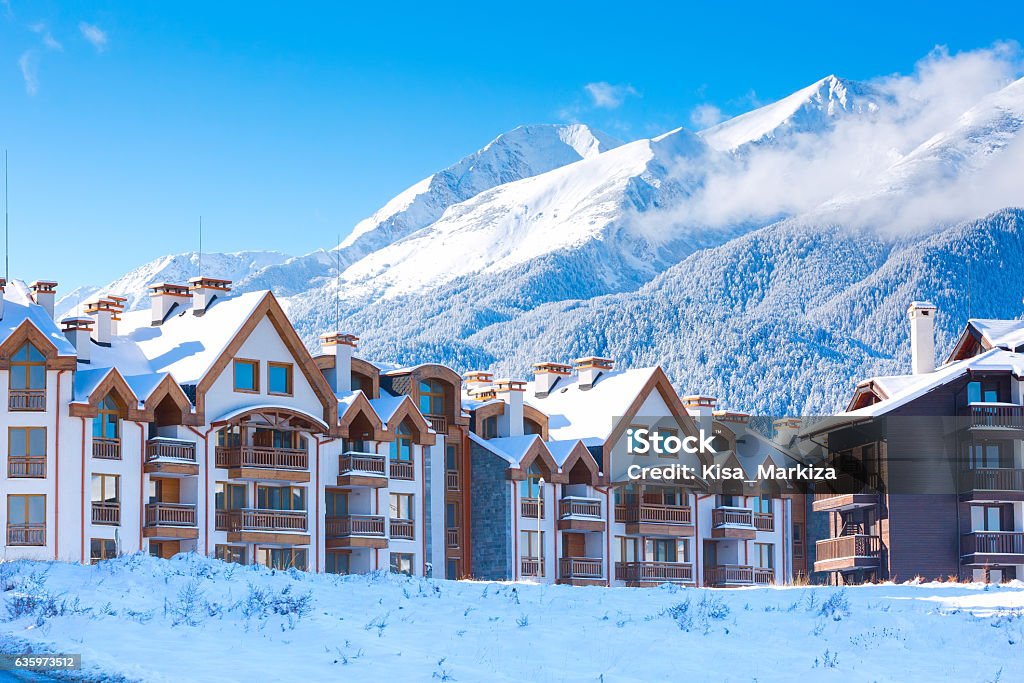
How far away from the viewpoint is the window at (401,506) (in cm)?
7400

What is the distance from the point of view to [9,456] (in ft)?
207

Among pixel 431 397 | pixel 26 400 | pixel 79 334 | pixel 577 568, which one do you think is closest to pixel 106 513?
pixel 26 400

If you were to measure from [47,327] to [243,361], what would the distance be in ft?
25.9

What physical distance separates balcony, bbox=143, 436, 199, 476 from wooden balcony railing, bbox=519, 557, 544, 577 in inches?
658

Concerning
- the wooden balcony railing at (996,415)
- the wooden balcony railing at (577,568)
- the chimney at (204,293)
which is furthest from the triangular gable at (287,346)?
the wooden balcony railing at (996,415)

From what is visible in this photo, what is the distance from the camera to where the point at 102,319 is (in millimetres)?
72312

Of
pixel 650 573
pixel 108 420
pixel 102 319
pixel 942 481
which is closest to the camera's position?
pixel 108 420

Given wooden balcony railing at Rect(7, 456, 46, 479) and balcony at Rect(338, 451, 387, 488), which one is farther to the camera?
balcony at Rect(338, 451, 387, 488)

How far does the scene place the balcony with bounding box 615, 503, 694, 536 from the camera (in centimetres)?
8019

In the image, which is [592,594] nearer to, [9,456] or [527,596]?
[527,596]

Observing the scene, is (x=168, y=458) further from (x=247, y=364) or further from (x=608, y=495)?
(x=608, y=495)

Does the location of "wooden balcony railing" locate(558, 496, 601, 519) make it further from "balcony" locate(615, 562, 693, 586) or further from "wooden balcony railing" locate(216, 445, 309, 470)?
"wooden balcony railing" locate(216, 445, 309, 470)

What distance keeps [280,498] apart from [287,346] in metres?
6.32

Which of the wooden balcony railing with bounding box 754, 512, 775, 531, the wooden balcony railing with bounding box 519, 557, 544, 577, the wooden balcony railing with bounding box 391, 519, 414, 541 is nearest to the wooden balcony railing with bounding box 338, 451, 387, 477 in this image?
the wooden balcony railing with bounding box 391, 519, 414, 541
